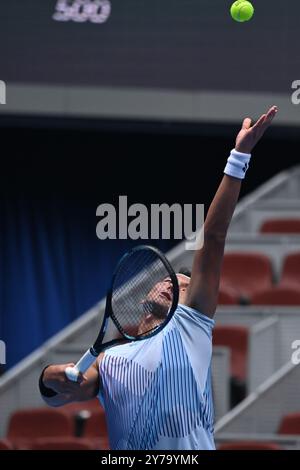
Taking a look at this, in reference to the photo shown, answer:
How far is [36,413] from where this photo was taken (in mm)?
7438

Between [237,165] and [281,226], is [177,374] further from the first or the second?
[281,226]

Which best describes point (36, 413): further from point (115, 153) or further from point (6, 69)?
point (115, 153)

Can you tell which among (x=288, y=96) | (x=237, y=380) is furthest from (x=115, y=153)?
(x=237, y=380)

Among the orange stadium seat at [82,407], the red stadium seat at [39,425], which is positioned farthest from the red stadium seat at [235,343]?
the red stadium seat at [39,425]

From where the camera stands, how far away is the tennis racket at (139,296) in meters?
3.87

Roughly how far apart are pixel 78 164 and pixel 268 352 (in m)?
4.05

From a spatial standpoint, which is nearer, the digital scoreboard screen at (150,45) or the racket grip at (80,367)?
the racket grip at (80,367)

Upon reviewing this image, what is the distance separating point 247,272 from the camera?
9.21 m

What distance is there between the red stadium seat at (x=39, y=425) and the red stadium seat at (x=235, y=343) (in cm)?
104

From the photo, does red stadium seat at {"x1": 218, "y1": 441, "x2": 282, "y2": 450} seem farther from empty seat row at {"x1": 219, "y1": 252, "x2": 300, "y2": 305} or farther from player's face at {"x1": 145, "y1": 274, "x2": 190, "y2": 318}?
player's face at {"x1": 145, "y1": 274, "x2": 190, "y2": 318}

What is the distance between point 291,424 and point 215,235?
323cm

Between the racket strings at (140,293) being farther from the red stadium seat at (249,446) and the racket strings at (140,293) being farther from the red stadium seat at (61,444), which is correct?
the red stadium seat at (61,444)

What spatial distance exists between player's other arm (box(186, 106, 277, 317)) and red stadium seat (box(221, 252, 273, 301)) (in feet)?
17.0

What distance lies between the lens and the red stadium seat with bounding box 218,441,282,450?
6141mm
